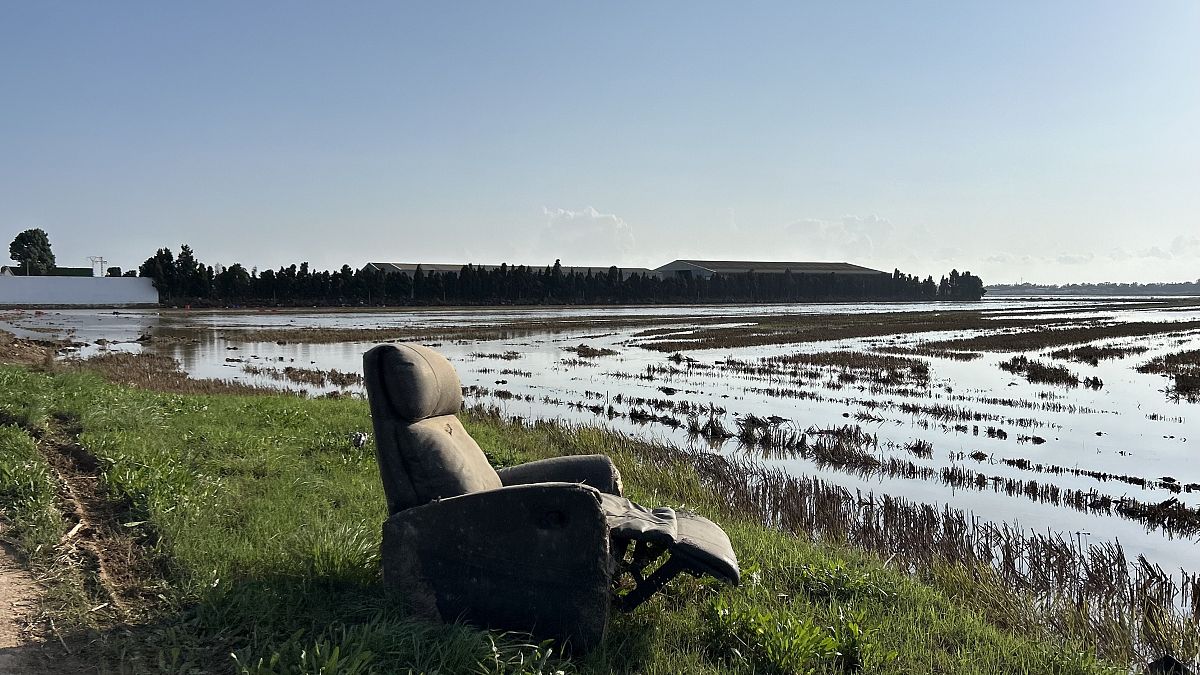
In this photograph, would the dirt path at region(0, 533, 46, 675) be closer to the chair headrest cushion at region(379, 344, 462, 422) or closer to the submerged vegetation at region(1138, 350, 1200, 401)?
the chair headrest cushion at region(379, 344, 462, 422)

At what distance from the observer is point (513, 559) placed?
3.56 meters

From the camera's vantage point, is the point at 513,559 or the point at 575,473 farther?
the point at 575,473

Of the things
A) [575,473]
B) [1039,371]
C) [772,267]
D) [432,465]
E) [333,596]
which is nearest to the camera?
[432,465]

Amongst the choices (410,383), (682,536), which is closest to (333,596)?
(410,383)

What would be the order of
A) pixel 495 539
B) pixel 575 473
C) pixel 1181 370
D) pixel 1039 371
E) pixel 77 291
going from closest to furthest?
1. pixel 495 539
2. pixel 575 473
3. pixel 1039 371
4. pixel 1181 370
5. pixel 77 291

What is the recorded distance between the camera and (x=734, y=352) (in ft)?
96.2

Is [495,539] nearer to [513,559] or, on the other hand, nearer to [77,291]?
[513,559]

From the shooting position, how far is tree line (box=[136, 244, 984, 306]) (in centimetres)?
9106

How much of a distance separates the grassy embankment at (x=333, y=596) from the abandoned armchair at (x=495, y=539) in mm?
163

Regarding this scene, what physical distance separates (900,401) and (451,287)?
85673 millimetres

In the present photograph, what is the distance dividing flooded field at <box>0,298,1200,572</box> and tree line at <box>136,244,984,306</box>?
196 feet

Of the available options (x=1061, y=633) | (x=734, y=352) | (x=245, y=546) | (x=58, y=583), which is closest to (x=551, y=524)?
(x=245, y=546)

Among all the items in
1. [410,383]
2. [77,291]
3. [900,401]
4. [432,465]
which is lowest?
[900,401]

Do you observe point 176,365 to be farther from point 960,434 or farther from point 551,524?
point 551,524
